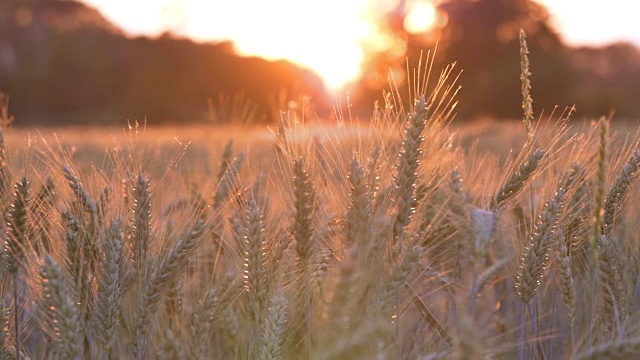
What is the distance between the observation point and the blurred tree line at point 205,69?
906 inches

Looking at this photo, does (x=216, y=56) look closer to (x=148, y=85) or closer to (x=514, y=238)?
(x=148, y=85)

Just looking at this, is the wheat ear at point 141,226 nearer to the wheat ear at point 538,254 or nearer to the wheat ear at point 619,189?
the wheat ear at point 538,254

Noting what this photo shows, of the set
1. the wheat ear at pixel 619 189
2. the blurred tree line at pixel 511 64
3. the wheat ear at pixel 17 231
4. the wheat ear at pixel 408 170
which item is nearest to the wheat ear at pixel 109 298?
the wheat ear at pixel 17 231

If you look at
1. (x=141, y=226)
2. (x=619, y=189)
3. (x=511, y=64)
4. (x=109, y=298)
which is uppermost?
(x=511, y=64)

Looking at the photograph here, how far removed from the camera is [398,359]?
1.75 meters

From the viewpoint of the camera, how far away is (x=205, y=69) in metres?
35.5

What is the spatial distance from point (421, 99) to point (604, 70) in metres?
30.0

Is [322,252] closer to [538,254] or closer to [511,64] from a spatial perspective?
[538,254]

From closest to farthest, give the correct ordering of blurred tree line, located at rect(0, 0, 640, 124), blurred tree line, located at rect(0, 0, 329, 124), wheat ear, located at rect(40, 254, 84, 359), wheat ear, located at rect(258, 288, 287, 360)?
1. wheat ear, located at rect(40, 254, 84, 359)
2. wheat ear, located at rect(258, 288, 287, 360)
3. blurred tree line, located at rect(0, 0, 640, 124)
4. blurred tree line, located at rect(0, 0, 329, 124)

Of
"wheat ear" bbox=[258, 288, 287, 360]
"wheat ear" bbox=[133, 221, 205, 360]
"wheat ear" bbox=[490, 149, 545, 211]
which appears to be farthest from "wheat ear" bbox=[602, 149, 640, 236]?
"wheat ear" bbox=[133, 221, 205, 360]

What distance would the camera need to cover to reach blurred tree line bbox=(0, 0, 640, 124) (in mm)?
23016

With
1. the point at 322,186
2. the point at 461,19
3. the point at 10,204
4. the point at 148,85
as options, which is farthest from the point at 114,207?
the point at 148,85

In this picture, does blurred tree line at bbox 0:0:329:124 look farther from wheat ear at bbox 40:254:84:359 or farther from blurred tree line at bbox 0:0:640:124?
wheat ear at bbox 40:254:84:359

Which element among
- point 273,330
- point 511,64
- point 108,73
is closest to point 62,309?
point 273,330
